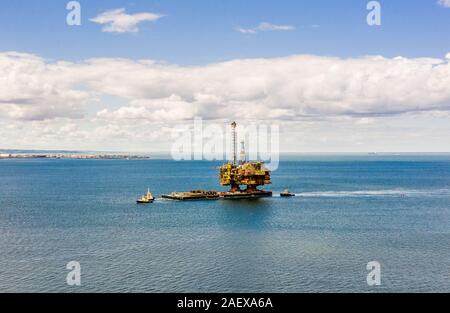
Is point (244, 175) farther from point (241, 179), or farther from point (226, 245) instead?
point (226, 245)

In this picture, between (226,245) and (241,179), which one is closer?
(226,245)

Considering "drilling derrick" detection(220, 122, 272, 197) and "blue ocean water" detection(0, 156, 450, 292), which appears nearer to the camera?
"blue ocean water" detection(0, 156, 450, 292)

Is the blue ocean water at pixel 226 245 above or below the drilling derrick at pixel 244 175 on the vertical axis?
below

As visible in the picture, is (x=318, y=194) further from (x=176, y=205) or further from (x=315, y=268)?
(x=315, y=268)

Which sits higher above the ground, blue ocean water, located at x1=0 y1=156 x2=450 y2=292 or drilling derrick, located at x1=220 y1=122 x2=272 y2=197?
drilling derrick, located at x1=220 y1=122 x2=272 y2=197

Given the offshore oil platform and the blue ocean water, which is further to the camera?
the offshore oil platform

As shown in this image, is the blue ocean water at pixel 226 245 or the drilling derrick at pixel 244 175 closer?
the blue ocean water at pixel 226 245

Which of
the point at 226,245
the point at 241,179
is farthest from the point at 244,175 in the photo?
the point at 226,245
